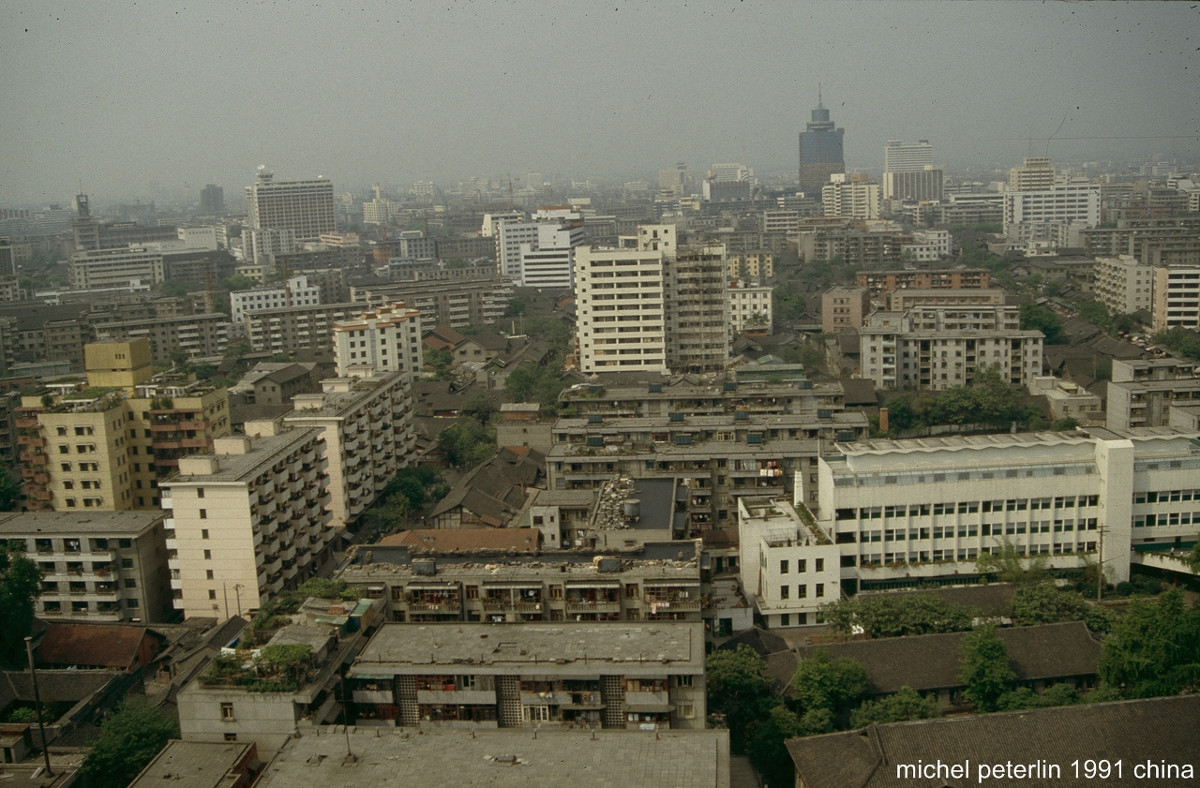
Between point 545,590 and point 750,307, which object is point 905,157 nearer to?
point 750,307

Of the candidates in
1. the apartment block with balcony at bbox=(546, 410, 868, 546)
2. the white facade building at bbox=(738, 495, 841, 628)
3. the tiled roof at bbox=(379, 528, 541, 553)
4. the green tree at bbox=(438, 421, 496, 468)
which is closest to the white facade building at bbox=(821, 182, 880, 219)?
the green tree at bbox=(438, 421, 496, 468)

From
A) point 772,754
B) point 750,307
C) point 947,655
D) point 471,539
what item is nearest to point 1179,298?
A: point 750,307

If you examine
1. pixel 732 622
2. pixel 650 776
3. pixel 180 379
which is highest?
pixel 180 379

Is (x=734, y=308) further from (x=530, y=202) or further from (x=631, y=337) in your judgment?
(x=530, y=202)

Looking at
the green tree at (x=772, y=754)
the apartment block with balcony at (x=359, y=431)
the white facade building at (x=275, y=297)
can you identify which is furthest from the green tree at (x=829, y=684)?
the white facade building at (x=275, y=297)

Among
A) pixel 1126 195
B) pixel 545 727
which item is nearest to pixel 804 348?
pixel 545 727

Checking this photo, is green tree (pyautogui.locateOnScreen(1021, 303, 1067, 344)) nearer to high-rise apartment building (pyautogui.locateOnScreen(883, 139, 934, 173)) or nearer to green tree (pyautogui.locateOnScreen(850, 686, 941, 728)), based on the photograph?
green tree (pyautogui.locateOnScreen(850, 686, 941, 728))
